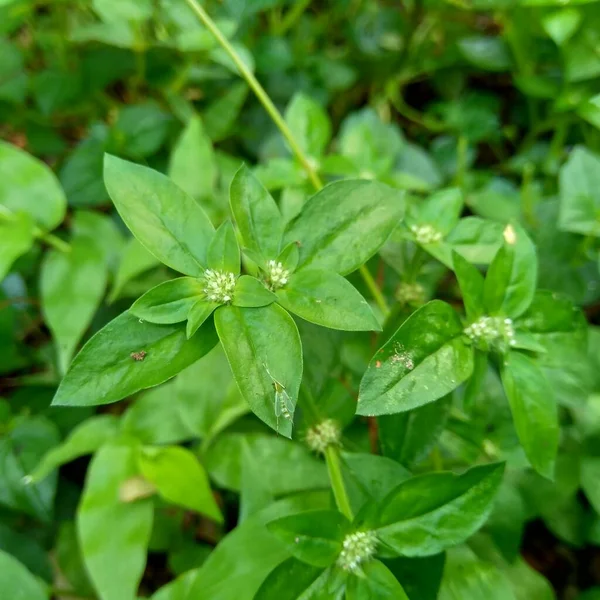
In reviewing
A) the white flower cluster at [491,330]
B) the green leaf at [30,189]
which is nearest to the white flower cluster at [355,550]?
the white flower cluster at [491,330]

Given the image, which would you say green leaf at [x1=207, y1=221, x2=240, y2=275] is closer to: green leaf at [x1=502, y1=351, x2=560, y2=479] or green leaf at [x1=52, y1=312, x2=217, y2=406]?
green leaf at [x1=52, y1=312, x2=217, y2=406]

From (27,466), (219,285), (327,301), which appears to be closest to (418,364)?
(327,301)

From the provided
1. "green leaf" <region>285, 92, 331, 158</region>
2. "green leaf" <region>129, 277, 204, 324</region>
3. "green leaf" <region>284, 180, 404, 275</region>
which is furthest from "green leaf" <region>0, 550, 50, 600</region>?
"green leaf" <region>285, 92, 331, 158</region>

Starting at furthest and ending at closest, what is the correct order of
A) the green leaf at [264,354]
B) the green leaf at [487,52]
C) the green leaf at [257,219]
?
the green leaf at [487,52], the green leaf at [257,219], the green leaf at [264,354]

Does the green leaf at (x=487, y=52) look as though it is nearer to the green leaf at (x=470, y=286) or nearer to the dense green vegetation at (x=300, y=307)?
the dense green vegetation at (x=300, y=307)

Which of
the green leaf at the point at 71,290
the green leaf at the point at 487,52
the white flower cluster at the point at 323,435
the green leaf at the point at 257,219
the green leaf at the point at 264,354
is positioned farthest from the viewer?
the green leaf at the point at 487,52

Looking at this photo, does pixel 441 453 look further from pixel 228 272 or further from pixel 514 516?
pixel 228 272
